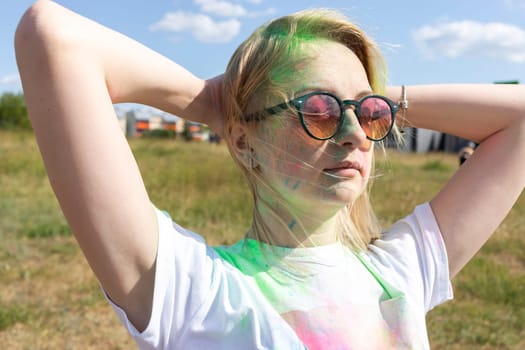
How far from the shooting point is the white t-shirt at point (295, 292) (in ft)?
3.50

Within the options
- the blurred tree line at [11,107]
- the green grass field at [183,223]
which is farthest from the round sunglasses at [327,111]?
the blurred tree line at [11,107]

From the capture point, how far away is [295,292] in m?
1.19

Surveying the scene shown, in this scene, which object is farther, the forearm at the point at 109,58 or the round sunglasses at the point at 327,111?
the round sunglasses at the point at 327,111

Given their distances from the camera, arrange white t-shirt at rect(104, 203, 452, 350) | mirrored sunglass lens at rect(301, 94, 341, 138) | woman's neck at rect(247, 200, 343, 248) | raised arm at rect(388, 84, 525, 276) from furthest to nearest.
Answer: raised arm at rect(388, 84, 525, 276) → woman's neck at rect(247, 200, 343, 248) → mirrored sunglass lens at rect(301, 94, 341, 138) → white t-shirt at rect(104, 203, 452, 350)

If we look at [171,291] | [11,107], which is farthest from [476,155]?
[11,107]

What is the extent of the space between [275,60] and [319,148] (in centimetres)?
24

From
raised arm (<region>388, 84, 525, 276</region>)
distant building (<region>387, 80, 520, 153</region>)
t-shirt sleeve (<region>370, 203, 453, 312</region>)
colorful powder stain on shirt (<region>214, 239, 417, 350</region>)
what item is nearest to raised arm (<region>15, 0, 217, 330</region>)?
colorful powder stain on shirt (<region>214, 239, 417, 350</region>)

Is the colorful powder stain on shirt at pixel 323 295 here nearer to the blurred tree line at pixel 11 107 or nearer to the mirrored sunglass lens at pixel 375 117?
the mirrored sunglass lens at pixel 375 117

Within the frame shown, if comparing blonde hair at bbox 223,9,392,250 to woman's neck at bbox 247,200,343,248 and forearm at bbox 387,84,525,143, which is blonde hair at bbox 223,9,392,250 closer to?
woman's neck at bbox 247,200,343,248

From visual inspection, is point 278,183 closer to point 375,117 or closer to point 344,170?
point 344,170

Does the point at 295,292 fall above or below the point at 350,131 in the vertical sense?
below

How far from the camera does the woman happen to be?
977 millimetres

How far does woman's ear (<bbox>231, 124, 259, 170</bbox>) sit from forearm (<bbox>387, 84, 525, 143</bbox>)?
0.45 metres

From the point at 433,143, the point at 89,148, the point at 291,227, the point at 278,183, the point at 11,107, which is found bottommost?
the point at 433,143
